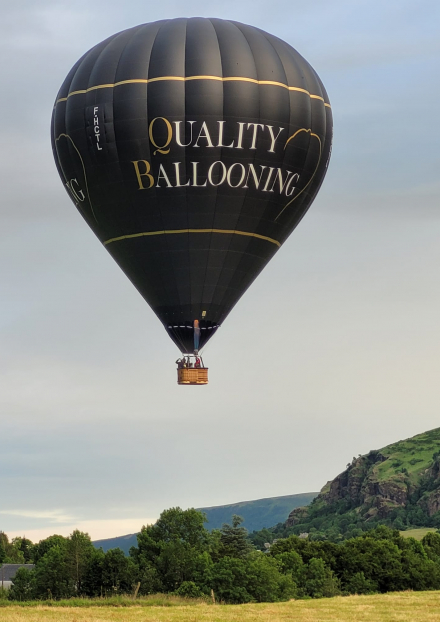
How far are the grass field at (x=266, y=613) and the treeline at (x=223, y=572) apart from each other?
6747 mm

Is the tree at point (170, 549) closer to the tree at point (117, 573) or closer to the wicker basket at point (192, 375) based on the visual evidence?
the tree at point (117, 573)

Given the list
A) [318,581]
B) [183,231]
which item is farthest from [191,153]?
[318,581]

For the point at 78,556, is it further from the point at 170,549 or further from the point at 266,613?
the point at 266,613

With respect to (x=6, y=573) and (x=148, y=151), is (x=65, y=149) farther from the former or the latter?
(x=6, y=573)

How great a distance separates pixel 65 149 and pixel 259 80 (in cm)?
1087

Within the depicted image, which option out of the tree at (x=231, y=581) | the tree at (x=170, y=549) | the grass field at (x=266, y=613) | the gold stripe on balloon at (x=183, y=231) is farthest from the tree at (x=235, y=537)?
the gold stripe on balloon at (x=183, y=231)

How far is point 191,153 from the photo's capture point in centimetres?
5272

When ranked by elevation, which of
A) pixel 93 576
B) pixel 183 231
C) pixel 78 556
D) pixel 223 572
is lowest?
pixel 223 572

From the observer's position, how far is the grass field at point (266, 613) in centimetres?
5394

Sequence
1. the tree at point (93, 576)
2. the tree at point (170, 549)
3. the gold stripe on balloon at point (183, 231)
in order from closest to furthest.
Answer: the gold stripe on balloon at point (183, 231)
the tree at point (93, 576)
the tree at point (170, 549)

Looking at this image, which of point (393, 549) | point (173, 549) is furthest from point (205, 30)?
point (393, 549)

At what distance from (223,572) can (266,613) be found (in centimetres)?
1818

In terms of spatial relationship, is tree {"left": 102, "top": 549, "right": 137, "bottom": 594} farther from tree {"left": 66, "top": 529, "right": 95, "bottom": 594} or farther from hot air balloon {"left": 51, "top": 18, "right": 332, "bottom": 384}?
hot air balloon {"left": 51, "top": 18, "right": 332, "bottom": 384}

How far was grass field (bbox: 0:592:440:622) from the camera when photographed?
53.9 metres
